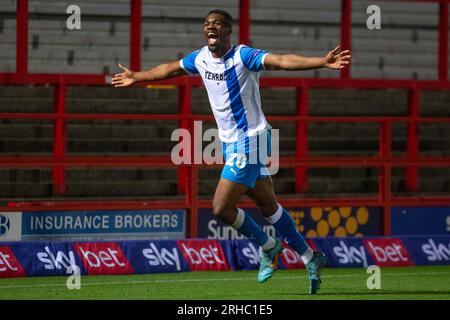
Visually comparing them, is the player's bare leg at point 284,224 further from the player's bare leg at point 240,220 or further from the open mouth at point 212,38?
the open mouth at point 212,38

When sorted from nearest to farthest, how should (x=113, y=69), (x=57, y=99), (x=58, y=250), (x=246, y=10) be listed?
(x=58, y=250) → (x=57, y=99) → (x=246, y=10) → (x=113, y=69)

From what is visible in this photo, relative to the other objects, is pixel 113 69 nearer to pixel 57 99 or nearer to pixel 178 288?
pixel 57 99

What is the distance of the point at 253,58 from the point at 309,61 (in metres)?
0.73

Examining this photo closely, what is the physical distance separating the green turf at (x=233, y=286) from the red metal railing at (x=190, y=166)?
89cm

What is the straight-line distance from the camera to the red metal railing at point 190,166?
39.6 feet

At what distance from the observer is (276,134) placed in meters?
13.2

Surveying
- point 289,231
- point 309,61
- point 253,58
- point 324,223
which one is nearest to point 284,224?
point 289,231

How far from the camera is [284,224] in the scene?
10172 millimetres

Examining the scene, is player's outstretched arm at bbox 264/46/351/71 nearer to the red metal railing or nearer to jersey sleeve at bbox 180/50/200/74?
jersey sleeve at bbox 180/50/200/74

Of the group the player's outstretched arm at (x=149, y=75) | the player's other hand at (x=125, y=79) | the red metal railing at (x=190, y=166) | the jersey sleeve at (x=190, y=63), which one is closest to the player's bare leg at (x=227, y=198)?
the jersey sleeve at (x=190, y=63)

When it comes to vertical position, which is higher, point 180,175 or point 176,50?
point 176,50

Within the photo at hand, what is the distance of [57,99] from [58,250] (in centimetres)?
182

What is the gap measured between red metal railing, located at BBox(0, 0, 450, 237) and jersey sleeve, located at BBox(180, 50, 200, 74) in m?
1.89

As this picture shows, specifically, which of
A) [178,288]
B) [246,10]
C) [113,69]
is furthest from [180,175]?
[113,69]
